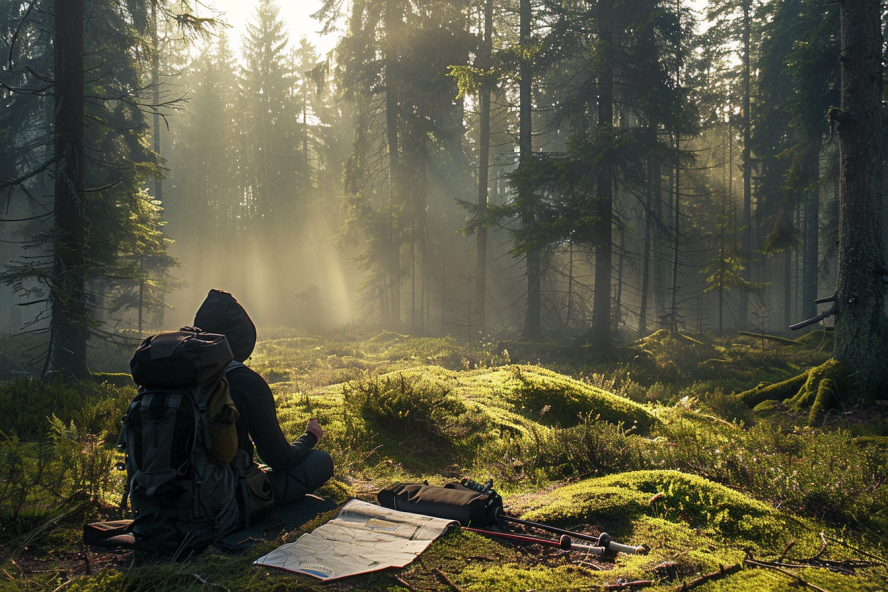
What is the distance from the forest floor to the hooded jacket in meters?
0.63

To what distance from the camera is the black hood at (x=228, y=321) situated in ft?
12.0

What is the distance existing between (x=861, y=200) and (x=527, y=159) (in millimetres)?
8755

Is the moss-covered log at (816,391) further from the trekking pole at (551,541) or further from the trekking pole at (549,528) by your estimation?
the trekking pole at (551,541)

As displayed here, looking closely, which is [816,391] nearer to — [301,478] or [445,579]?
[445,579]

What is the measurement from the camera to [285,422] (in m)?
6.13

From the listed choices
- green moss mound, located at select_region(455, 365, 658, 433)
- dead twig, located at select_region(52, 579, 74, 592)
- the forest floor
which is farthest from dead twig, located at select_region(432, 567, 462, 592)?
green moss mound, located at select_region(455, 365, 658, 433)

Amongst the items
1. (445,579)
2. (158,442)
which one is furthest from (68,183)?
(445,579)

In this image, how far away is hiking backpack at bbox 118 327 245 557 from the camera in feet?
9.34

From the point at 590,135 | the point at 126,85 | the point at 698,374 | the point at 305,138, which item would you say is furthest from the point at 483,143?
the point at 305,138

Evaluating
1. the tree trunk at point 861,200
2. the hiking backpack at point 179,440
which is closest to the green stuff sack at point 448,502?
the hiking backpack at point 179,440

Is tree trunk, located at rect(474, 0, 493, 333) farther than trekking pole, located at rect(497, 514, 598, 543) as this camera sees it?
Yes

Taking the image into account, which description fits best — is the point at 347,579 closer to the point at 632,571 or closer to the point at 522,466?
the point at 632,571

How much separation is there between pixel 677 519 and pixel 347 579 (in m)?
2.44

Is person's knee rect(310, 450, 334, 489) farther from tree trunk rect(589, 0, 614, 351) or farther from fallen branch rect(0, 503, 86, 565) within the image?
tree trunk rect(589, 0, 614, 351)
